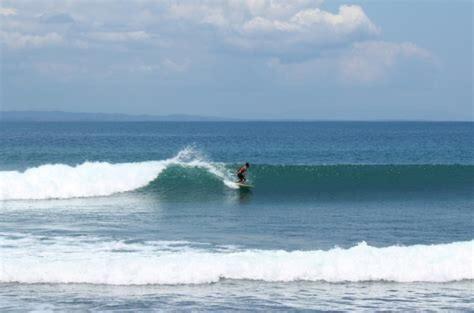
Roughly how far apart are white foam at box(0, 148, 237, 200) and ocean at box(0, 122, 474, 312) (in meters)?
0.06

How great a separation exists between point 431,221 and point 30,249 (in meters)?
11.1

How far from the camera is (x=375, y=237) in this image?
18.4 metres

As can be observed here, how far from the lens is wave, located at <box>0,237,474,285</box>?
1420 centimetres

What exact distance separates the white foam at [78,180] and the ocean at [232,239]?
0.19ft

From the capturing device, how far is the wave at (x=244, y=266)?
14203 mm

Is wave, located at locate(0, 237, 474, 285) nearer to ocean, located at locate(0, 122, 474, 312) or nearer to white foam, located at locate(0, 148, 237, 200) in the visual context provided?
ocean, located at locate(0, 122, 474, 312)

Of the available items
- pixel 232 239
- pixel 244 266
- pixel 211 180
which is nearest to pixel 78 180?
pixel 211 180

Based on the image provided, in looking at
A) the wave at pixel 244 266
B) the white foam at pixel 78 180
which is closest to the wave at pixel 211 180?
the white foam at pixel 78 180

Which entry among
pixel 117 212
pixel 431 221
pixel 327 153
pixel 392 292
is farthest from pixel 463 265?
pixel 327 153

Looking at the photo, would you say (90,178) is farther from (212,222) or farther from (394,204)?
(394,204)

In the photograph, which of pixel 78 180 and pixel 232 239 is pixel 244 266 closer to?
pixel 232 239

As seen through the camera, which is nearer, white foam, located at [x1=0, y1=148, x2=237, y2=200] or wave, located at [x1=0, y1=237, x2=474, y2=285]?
wave, located at [x1=0, y1=237, x2=474, y2=285]

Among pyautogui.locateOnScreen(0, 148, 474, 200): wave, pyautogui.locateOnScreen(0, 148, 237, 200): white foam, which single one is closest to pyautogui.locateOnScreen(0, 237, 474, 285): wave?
pyautogui.locateOnScreen(0, 148, 237, 200): white foam

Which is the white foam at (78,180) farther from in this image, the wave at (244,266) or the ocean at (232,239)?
the wave at (244,266)
